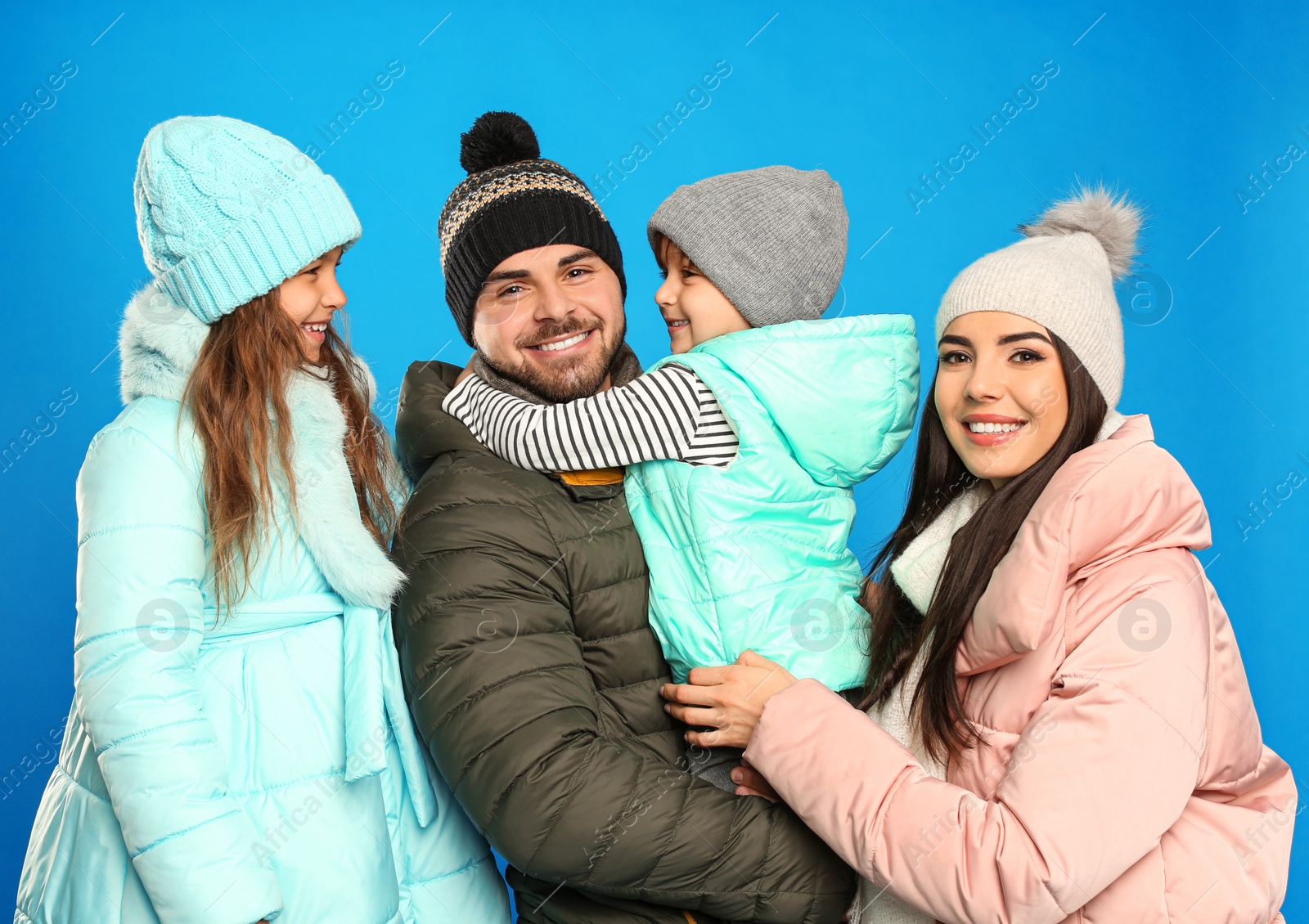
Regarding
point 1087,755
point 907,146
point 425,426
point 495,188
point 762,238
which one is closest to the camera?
point 1087,755

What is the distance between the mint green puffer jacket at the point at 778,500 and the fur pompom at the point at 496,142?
2.21 ft

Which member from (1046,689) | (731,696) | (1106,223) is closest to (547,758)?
(731,696)

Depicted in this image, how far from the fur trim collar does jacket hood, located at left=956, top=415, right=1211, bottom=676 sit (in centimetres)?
94

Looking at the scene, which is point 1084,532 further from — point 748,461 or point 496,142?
point 496,142

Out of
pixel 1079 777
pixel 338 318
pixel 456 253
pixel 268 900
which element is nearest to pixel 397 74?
pixel 456 253

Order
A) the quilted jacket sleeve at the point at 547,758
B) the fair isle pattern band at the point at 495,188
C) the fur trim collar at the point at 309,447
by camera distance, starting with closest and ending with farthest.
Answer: the quilted jacket sleeve at the point at 547,758 → the fur trim collar at the point at 309,447 → the fair isle pattern band at the point at 495,188

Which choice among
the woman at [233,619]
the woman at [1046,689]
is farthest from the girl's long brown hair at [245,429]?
the woman at [1046,689]

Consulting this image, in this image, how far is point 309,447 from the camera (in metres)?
1.66

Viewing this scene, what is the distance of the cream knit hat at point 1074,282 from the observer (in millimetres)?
1581

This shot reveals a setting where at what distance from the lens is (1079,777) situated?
135 cm

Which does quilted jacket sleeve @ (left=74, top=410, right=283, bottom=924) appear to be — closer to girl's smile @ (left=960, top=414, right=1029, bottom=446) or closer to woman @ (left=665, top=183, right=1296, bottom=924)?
woman @ (left=665, top=183, right=1296, bottom=924)

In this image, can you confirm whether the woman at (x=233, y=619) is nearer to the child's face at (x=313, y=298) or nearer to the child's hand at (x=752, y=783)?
the child's face at (x=313, y=298)

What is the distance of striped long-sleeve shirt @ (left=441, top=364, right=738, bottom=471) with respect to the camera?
1.71 meters

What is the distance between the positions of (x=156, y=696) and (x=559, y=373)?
95 centimetres
